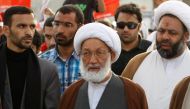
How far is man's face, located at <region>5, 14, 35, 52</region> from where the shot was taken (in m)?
5.98

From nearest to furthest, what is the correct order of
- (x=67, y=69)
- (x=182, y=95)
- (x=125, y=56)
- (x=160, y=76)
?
(x=182, y=95) → (x=160, y=76) → (x=67, y=69) → (x=125, y=56)

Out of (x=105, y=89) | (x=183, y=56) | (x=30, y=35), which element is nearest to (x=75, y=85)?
(x=105, y=89)

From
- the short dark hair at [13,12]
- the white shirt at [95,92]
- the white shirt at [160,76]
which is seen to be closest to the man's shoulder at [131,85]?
the white shirt at [95,92]

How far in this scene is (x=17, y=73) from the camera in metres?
5.95

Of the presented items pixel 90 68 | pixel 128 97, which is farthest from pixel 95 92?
pixel 128 97

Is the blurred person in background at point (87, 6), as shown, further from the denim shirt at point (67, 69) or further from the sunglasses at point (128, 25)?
the denim shirt at point (67, 69)

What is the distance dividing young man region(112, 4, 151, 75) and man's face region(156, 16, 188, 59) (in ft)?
3.56

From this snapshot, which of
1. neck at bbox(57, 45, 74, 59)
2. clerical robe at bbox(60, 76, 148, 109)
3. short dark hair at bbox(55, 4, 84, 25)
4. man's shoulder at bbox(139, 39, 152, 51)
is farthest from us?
man's shoulder at bbox(139, 39, 152, 51)

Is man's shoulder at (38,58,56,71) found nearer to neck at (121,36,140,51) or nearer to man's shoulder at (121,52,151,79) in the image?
man's shoulder at (121,52,151,79)

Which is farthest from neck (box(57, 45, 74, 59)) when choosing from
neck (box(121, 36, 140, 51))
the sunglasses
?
the sunglasses

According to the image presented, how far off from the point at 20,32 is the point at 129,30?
184cm

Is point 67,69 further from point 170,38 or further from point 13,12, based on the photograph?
point 170,38

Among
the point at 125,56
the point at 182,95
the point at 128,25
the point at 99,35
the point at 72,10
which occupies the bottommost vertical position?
the point at 182,95

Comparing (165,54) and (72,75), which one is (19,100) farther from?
(165,54)
